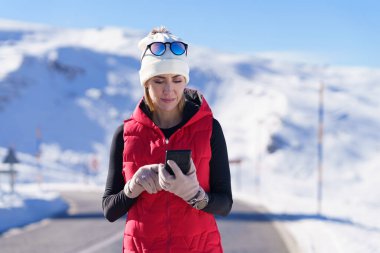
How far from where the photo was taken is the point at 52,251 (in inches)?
436

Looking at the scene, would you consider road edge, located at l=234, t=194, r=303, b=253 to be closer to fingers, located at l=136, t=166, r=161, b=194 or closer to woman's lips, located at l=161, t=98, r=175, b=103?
woman's lips, located at l=161, t=98, r=175, b=103

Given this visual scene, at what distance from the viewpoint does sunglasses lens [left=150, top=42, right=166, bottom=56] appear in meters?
3.20

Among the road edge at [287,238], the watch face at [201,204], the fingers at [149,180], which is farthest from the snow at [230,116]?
the fingers at [149,180]

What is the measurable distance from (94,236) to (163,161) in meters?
10.5

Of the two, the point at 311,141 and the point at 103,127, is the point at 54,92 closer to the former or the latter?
the point at 103,127

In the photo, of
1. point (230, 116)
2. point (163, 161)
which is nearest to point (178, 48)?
point (163, 161)

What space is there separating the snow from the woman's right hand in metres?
35.6

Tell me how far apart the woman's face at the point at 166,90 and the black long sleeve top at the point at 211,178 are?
85 mm

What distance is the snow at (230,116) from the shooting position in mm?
57281

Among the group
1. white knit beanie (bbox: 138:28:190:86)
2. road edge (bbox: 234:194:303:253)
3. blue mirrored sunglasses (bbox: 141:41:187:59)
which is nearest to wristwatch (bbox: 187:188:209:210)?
white knit beanie (bbox: 138:28:190:86)

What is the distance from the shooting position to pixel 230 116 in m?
79.3

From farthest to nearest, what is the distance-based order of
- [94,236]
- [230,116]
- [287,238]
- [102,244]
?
[230,116]
[94,236]
[287,238]
[102,244]

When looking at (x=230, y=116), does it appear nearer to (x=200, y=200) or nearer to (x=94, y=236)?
(x=94, y=236)

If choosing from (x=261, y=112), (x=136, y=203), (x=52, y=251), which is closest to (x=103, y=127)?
(x=261, y=112)
